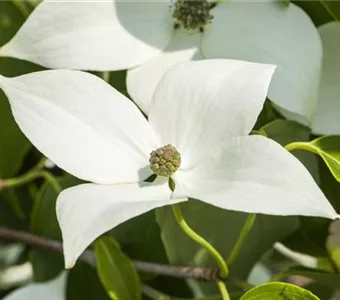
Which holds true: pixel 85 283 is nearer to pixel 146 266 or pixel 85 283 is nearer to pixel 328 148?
pixel 146 266

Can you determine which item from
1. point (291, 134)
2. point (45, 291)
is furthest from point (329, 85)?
point (45, 291)

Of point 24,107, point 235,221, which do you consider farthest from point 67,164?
point 235,221

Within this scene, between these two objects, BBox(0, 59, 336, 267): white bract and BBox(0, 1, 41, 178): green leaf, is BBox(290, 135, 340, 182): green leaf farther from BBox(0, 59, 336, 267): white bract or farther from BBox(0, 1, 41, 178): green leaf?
BBox(0, 1, 41, 178): green leaf

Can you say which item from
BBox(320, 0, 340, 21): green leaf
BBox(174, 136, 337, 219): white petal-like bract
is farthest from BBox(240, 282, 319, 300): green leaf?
BBox(320, 0, 340, 21): green leaf

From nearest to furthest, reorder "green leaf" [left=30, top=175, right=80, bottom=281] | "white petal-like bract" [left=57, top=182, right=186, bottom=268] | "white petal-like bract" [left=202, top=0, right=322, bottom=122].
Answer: "white petal-like bract" [left=57, top=182, right=186, bottom=268] → "white petal-like bract" [left=202, top=0, right=322, bottom=122] → "green leaf" [left=30, top=175, right=80, bottom=281]

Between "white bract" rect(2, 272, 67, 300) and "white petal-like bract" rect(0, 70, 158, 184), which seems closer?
"white petal-like bract" rect(0, 70, 158, 184)

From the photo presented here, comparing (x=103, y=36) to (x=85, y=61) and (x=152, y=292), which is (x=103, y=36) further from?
(x=152, y=292)
